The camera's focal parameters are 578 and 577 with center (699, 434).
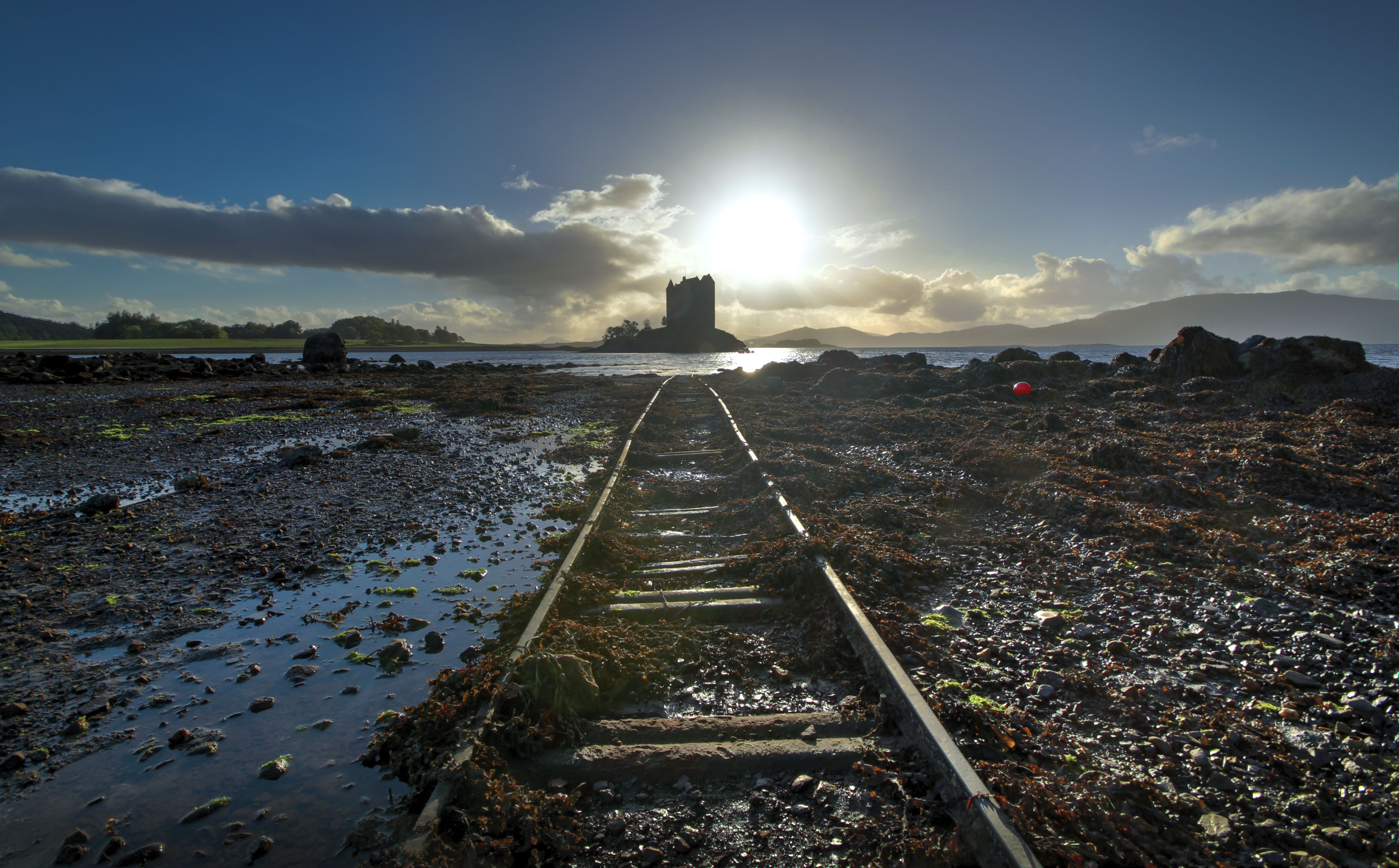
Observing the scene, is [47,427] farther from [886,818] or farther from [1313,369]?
[1313,369]

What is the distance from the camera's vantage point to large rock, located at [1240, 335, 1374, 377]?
14945 millimetres

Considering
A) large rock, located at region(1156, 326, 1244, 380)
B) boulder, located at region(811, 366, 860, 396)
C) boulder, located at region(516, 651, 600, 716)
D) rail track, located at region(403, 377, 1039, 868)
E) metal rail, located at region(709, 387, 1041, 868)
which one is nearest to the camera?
metal rail, located at region(709, 387, 1041, 868)

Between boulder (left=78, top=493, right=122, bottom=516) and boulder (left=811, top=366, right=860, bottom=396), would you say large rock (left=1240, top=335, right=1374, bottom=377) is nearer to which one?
boulder (left=811, top=366, right=860, bottom=396)

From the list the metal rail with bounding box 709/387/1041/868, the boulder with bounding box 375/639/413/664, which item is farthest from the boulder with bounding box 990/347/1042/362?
the boulder with bounding box 375/639/413/664

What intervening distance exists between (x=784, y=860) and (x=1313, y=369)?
2109 cm

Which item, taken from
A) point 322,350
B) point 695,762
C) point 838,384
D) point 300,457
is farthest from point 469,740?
point 322,350

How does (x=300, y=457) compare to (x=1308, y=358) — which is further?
(x=1308, y=358)

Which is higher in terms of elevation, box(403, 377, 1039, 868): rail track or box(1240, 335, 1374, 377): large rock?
box(1240, 335, 1374, 377): large rock

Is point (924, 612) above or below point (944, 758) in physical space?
below

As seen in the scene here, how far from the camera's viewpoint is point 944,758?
2414mm

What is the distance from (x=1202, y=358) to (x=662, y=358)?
3114 inches

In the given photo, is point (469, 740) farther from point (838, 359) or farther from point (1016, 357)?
point (838, 359)

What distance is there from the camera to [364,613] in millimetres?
4484

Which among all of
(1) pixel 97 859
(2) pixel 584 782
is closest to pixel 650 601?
(2) pixel 584 782
